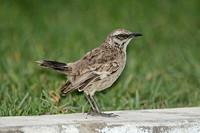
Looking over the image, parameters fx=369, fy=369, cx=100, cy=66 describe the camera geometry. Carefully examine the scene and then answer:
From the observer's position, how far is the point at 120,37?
616 centimetres

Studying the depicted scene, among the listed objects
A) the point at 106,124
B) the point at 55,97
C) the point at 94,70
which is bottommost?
the point at 106,124

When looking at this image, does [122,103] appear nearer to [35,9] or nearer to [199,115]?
[199,115]

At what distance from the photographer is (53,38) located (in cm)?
1046

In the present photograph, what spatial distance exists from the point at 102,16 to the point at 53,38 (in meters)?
2.40

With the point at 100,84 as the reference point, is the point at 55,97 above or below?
below

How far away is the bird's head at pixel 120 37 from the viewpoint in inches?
240

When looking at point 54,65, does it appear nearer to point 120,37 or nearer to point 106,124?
point 120,37

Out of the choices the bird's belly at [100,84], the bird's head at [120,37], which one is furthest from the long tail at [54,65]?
the bird's head at [120,37]

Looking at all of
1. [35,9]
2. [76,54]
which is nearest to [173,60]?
[76,54]

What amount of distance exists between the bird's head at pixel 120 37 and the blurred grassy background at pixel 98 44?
121 centimetres

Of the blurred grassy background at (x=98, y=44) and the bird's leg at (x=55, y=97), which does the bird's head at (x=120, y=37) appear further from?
the bird's leg at (x=55, y=97)

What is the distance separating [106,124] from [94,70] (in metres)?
1.33

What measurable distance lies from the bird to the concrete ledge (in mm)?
653

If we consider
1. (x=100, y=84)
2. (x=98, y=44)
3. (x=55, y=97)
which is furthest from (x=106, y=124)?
(x=98, y=44)
